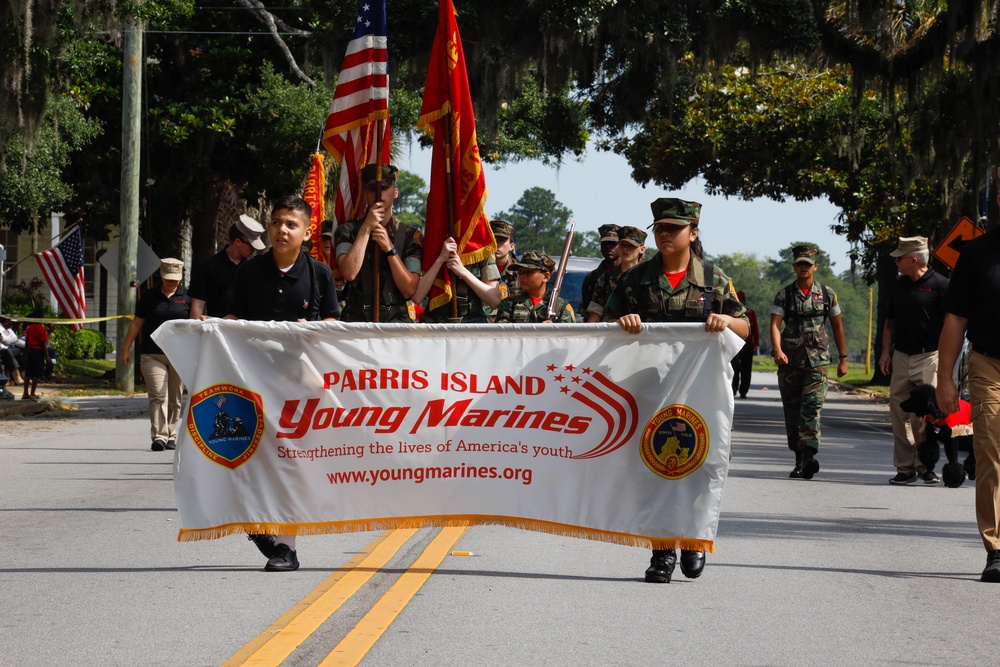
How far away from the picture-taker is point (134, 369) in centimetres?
2892

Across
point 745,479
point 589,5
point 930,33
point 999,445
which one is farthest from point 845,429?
point 999,445

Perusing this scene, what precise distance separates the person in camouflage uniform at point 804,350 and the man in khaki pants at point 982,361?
5.33 m

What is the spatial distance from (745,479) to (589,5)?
8.30 m

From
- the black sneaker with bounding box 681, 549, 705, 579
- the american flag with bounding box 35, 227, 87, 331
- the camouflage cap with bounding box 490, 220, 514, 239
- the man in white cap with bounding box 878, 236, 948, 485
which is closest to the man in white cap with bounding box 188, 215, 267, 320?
the black sneaker with bounding box 681, 549, 705, 579

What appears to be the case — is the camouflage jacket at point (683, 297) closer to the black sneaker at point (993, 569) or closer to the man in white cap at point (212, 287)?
the black sneaker at point (993, 569)

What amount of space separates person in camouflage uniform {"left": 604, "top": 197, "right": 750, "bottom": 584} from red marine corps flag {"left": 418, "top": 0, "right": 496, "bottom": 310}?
138 cm

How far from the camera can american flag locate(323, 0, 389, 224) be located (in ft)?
31.4

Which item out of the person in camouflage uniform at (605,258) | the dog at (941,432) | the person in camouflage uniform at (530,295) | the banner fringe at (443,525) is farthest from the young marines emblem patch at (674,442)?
the dog at (941,432)

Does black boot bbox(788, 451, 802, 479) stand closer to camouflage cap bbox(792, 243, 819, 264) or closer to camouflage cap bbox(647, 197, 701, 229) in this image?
camouflage cap bbox(792, 243, 819, 264)

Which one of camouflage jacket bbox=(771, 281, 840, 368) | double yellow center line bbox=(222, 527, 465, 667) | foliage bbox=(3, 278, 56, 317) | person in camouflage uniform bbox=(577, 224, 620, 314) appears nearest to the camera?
double yellow center line bbox=(222, 527, 465, 667)

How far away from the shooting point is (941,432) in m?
13.1

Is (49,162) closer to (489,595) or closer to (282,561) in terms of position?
(282,561)

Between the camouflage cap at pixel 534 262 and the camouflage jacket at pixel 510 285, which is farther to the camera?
the camouflage jacket at pixel 510 285

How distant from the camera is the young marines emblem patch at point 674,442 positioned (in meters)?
7.47
